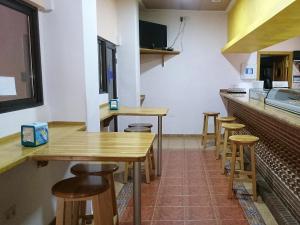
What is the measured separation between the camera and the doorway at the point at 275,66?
6.25 meters

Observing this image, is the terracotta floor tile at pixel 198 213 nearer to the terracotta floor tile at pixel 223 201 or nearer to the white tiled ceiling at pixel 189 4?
the terracotta floor tile at pixel 223 201

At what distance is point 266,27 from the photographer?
10.4 feet

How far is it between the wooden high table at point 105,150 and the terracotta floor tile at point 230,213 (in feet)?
3.81

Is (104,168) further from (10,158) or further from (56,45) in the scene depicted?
(56,45)

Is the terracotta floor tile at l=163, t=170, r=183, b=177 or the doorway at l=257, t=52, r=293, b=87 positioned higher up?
the doorway at l=257, t=52, r=293, b=87

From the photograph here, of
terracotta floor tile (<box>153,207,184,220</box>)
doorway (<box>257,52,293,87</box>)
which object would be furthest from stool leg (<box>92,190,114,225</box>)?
doorway (<box>257,52,293,87</box>)

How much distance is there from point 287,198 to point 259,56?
4.33m

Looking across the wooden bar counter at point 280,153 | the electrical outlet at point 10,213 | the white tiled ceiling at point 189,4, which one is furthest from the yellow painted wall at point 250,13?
the electrical outlet at point 10,213

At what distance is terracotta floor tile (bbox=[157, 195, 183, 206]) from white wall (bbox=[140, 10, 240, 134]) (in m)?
3.40

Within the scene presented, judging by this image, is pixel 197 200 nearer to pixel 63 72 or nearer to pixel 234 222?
pixel 234 222

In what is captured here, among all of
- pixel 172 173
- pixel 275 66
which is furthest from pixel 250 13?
pixel 275 66

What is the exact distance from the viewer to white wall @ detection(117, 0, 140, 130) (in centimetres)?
512

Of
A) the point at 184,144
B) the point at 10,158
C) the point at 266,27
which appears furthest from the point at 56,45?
the point at 184,144

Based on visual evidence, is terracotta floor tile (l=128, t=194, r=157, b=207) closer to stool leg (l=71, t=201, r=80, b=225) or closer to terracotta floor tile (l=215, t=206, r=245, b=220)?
terracotta floor tile (l=215, t=206, r=245, b=220)
